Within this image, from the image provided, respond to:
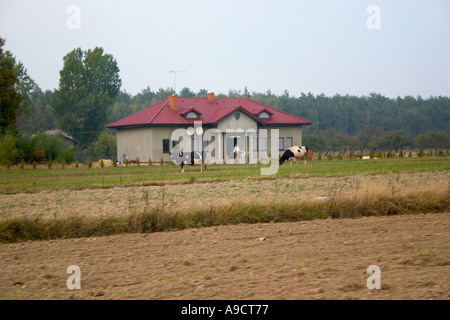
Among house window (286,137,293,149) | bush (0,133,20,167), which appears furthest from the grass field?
house window (286,137,293,149)

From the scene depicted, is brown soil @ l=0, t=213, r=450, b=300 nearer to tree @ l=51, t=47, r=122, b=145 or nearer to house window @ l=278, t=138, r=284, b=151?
house window @ l=278, t=138, r=284, b=151

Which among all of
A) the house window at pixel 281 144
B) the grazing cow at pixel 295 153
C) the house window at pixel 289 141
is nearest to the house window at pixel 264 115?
the house window at pixel 281 144

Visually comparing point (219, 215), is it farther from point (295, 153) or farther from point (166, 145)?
point (166, 145)

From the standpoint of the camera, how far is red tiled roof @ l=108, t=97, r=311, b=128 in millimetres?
56100

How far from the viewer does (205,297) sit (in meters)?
8.19

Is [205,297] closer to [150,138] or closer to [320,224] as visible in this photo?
[320,224]

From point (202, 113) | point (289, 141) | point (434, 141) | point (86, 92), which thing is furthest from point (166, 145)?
point (434, 141)

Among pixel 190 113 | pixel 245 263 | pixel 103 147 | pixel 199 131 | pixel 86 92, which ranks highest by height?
pixel 86 92

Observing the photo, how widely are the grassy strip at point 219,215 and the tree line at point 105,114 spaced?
33193 mm

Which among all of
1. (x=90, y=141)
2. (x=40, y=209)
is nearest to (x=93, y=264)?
(x=40, y=209)

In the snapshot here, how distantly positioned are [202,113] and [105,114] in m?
25.4

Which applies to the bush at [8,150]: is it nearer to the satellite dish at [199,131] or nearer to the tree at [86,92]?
the satellite dish at [199,131]

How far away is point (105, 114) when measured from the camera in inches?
3162
